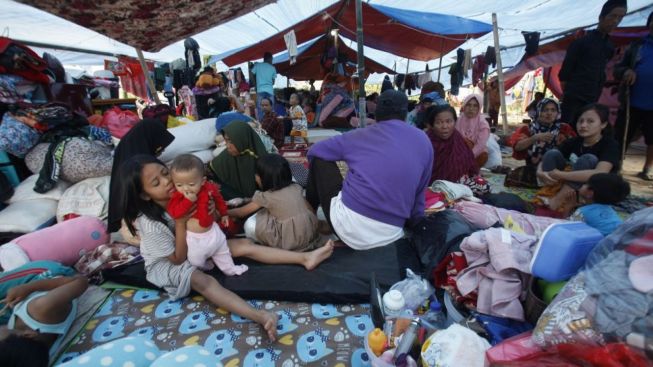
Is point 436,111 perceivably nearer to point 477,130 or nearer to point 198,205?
point 477,130

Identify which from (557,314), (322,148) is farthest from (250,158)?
(557,314)

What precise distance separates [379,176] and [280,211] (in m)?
0.72

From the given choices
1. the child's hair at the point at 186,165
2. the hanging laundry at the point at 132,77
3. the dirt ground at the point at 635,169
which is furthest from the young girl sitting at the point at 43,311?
the hanging laundry at the point at 132,77

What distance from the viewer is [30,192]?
2.72m

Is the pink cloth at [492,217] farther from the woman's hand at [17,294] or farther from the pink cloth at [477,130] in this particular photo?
the woman's hand at [17,294]

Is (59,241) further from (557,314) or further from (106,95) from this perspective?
(106,95)

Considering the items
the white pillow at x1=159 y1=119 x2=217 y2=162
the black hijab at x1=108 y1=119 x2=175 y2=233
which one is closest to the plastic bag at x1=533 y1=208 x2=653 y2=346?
the black hijab at x1=108 y1=119 x2=175 y2=233

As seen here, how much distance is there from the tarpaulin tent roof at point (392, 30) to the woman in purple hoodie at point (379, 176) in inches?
195

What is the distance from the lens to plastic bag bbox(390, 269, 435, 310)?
1653mm

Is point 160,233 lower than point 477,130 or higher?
lower

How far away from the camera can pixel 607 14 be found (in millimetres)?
3389

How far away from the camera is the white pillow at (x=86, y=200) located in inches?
104

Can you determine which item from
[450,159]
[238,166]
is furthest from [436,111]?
[238,166]

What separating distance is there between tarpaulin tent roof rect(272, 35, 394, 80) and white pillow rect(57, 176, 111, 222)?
7797 millimetres
